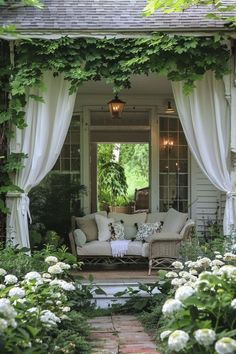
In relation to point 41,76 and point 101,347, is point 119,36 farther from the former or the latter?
point 101,347

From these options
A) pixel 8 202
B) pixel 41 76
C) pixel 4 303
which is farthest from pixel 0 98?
pixel 4 303

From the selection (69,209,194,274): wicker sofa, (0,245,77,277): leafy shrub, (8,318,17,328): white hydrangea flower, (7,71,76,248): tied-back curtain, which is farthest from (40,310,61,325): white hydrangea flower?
(69,209,194,274): wicker sofa

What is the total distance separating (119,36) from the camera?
6293 mm

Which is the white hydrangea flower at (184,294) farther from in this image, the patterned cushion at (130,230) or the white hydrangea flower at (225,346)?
the patterned cushion at (130,230)

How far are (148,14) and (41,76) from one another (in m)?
1.45

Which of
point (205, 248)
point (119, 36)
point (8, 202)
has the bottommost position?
point (205, 248)

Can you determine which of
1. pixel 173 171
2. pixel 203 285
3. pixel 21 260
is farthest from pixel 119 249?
pixel 203 285

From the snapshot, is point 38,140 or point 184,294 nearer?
point 184,294

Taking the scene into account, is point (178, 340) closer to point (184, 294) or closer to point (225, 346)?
point (225, 346)

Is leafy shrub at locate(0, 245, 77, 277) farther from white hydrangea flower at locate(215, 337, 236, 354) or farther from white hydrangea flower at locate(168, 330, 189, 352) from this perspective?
white hydrangea flower at locate(215, 337, 236, 354)

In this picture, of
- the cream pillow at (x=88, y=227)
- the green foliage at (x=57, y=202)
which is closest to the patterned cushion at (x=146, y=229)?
the cream pillow at (x=88, y=227)

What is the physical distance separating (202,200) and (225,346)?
6864 mm

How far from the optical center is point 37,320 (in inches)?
125

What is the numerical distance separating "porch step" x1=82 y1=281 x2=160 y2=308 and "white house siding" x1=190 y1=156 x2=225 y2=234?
2.78 m
